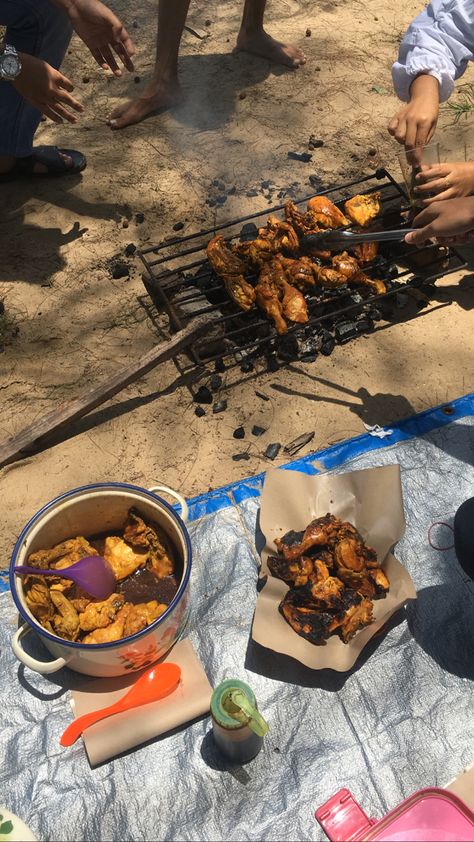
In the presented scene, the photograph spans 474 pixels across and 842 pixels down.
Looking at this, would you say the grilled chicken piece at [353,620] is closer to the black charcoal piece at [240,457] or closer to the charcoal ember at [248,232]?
the black charcoal piece at [240,457]

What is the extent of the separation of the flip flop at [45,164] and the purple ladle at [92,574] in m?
3.87

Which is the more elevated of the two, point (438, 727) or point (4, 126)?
point (4, 126)

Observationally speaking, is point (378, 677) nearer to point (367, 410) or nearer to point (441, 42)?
point (367, 410)

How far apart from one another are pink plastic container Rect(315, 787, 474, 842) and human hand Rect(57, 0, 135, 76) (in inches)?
187

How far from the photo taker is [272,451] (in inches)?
150

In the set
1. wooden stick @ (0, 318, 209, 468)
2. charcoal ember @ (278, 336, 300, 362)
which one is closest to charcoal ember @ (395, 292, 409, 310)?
charcoal ember @ (278, 336, 300, 362)

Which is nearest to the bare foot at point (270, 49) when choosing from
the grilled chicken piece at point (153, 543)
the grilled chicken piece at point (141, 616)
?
the grilled chicken piece at point (153, 543)

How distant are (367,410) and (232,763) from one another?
7.16ft

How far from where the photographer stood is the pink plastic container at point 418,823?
92.2 inches

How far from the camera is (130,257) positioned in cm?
494

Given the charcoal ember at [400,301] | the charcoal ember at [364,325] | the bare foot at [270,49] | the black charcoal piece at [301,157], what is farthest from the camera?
the bare foot at [270,49]

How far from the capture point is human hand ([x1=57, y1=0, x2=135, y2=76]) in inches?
167

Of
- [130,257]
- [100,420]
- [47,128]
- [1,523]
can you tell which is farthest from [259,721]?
[47,128]

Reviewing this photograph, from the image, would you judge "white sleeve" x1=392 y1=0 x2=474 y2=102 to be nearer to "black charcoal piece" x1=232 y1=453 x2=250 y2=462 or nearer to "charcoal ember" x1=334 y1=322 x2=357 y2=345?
"charcoal ember" x1=334 y1=322 x2=357 y2=345
